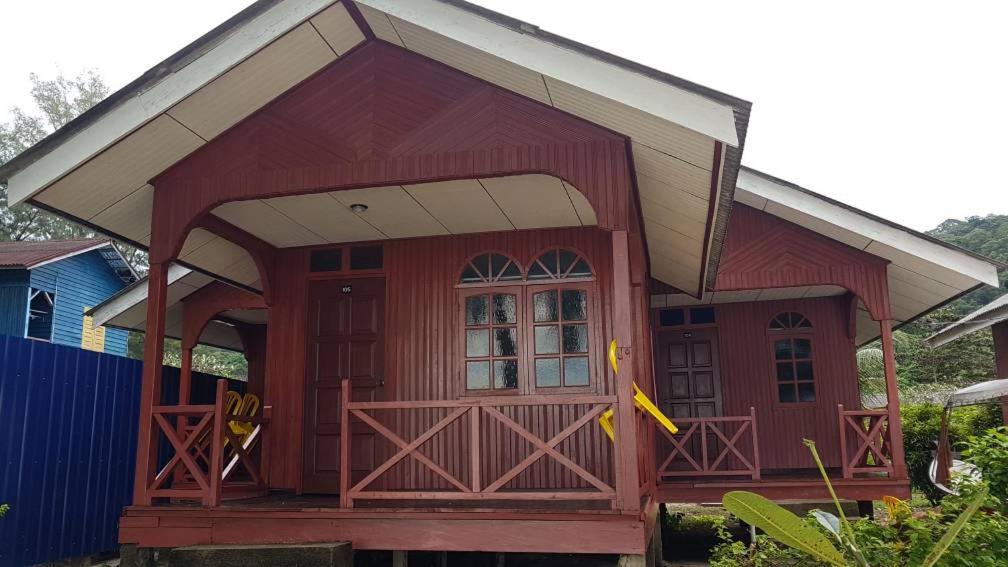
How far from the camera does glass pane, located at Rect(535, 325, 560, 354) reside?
24.1 ft

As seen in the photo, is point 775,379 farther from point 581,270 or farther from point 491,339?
point 491,339

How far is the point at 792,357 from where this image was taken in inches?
458

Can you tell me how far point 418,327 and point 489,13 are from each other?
3371mm

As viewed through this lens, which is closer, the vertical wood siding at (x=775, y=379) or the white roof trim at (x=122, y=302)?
the white roof trim at (x=122, y=302)

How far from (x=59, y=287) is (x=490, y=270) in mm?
14807

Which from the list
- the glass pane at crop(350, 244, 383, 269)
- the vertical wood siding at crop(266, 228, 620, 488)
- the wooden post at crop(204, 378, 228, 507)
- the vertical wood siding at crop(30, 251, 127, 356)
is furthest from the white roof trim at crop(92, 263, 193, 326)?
the vertical wood siding at crop(30, 251, 127, 356)

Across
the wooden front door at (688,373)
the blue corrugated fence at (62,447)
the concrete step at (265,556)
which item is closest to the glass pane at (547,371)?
the concrete step at (265,556)

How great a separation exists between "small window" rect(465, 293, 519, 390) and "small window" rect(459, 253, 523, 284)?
167 mm

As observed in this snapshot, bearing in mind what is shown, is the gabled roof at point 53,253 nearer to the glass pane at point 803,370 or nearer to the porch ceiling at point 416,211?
the porch ceiling at point 416,211

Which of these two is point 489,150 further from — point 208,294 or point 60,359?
Answer: point 208,294

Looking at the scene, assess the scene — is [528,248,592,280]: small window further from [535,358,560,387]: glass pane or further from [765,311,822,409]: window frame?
[765,311,822,409]: window frame

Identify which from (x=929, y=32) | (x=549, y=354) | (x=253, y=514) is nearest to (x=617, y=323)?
(x=549, y=354)

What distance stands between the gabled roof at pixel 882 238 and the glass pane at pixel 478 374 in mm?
3980

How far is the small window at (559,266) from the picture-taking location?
7.46m
